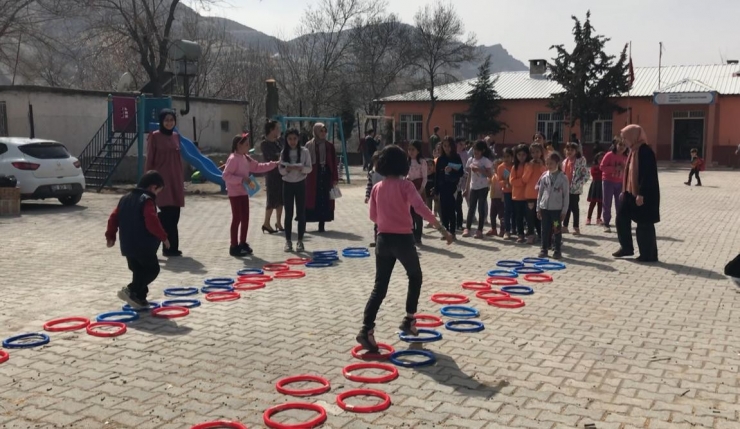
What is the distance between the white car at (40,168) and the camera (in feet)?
56.5

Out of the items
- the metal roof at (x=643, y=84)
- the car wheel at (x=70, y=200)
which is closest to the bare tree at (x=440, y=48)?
the metal roof at (x=643, y=84)

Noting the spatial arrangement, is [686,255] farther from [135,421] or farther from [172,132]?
[135,421]

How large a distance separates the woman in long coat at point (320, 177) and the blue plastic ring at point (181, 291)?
469cm

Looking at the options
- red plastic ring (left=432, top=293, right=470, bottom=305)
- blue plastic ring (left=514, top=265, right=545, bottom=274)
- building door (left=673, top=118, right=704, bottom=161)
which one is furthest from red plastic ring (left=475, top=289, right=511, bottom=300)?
building door (left=673, top=118, right=704, bottom=161)

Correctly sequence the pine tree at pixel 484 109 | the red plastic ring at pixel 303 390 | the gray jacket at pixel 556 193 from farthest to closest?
1. the pine tree at pixel 484 109
2. the gray jacket at pixel 556 193
3. the red plastic ring at pixel 303 390

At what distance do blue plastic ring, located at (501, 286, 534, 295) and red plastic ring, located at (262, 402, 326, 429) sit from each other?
13.8ft

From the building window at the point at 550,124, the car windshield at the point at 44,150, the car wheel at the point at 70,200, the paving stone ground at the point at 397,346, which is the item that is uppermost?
the building window at the point at 550,124

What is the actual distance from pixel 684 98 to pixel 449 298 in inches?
1474

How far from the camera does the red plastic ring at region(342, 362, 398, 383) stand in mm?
5312

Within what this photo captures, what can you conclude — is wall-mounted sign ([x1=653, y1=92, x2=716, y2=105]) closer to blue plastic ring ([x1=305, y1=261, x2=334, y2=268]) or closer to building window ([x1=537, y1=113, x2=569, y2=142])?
building window ([x1=537, y1=113, x2=569, y2=142])

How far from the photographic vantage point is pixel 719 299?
8227mm

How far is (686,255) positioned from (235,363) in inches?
316

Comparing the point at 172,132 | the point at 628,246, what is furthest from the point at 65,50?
the point at 628,246

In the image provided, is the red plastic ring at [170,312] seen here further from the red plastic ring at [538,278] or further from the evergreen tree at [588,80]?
the evergreen tree at [588,80]
